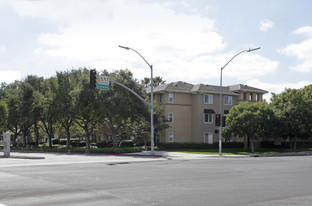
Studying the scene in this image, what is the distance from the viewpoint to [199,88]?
1984 inches

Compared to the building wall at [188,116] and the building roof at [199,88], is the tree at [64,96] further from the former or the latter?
the building wall at [188,116]

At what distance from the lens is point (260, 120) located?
131 feet

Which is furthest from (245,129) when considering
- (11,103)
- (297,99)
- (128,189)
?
(11,103)

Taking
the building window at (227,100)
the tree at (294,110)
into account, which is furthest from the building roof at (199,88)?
the tree at (294,110)

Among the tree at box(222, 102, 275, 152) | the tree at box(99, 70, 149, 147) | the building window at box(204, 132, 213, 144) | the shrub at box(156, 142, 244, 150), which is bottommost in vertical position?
the shrub at box(156, 142, 244, 150)

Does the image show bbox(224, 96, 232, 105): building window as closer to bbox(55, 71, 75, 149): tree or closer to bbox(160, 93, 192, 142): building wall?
bbox(160, 93, 192, 142): building wall

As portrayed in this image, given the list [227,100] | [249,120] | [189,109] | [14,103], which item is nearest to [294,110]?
[249,120]

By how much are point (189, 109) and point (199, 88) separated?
363 centimetres

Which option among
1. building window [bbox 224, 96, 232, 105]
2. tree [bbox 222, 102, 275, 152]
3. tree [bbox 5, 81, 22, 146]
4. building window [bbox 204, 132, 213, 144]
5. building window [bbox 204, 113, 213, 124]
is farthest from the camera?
building window [bbox 224, 96, 232, 105]

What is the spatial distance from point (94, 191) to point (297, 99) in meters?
41.1

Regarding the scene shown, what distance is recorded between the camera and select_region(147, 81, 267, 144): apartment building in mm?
49175

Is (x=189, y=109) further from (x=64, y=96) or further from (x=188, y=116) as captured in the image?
(x=64, y=96)

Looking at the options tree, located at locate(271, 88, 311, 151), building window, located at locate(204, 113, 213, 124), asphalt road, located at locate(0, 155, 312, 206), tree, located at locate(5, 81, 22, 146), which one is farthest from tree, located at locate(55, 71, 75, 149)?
asphalt road, located at locate(0, 155, 312, 206)

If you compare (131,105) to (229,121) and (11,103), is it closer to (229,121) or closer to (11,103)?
(229,121)
